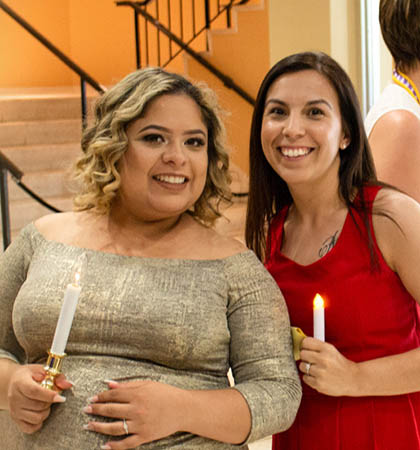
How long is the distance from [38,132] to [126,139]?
573 cm

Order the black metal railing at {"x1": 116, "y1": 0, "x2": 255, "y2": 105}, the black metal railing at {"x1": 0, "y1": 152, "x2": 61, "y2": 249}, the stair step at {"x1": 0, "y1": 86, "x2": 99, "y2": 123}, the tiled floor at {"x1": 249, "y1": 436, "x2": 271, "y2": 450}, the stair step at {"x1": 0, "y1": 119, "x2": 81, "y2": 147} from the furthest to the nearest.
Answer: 1. the black metal railing at {"x1": 116, "y1": 0, "x2": 255, "y2": 105}
2. the stair step at {"x1": 0, "y1": 86, "x2": 99, "y2": 123}
3. the stair step at {"x1": 0, "y1": 119, "x2": 81, "y2": 147}
4. the black metal railing at {"x1": 0, "y1": 152, "x2": 61, "y2": 249}
5. the tiled floor at {"x1": 249, "y1": 436, "x2": 271, "y2": 450}

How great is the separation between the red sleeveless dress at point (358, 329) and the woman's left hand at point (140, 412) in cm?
45

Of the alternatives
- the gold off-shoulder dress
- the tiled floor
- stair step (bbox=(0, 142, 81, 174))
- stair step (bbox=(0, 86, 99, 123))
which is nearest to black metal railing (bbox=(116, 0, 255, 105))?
stair step (bbox=(0, 86, 99, 123))

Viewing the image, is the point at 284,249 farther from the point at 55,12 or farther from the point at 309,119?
the point at 55,12

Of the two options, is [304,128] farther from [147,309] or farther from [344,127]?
[147,309]

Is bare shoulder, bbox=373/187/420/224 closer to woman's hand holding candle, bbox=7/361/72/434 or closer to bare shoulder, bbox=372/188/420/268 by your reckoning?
bare shoulder, bbox=372/188/420/268

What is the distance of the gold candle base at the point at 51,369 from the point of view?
154cm

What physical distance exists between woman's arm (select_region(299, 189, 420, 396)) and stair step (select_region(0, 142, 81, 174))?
17.2 ft

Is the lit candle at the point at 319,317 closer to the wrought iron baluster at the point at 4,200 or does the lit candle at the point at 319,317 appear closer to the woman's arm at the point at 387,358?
the woman's arm at the point at 387,358

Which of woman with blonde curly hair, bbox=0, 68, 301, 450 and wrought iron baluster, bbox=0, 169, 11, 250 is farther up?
woman with blonde curly hair, bbox=0, 68, 301, 450

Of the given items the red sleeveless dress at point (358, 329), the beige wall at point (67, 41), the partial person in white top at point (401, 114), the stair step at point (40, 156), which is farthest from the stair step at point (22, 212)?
→ the beige wall at point (67, 41)

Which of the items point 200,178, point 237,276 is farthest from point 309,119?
point 237,276

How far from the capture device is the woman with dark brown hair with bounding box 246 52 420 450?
1.81 metres

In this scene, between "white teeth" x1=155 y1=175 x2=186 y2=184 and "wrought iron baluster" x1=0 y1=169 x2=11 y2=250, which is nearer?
"white teeth" x1=155 y1=175 x2=186 y2=184
